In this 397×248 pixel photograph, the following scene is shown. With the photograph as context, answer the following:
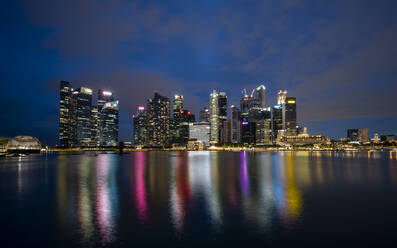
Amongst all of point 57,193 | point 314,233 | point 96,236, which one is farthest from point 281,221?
point 57,193

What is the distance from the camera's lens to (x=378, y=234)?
1895 centimetres

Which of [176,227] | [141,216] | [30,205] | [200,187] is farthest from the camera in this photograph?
[200,187]

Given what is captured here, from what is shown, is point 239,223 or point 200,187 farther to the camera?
point 200,187

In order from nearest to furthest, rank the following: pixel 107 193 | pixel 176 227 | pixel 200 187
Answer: pixel 176 227 → pixel 107 193 → pixel 200 187

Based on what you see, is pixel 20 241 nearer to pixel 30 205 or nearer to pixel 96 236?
pixel 96 236

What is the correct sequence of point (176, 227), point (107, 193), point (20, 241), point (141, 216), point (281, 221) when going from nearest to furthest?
1. point (20, 241)
2. point (176, 227)
3. point (281, 221)
4. point (141, 216)
5. point (107, 193)

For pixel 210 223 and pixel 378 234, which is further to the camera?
pixel 210 223

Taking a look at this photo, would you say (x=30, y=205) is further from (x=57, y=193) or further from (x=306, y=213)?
(x=306, y=213)

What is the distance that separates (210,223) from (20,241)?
526 inches

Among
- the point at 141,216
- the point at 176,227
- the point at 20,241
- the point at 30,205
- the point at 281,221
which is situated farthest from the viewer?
the point at 30,205

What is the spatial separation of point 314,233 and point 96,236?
15247 millimetres

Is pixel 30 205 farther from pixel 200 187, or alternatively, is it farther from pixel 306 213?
pixel 306 213

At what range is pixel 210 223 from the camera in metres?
21.5

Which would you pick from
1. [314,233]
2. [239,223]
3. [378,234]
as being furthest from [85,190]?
[378,234]
